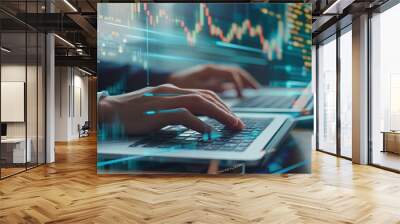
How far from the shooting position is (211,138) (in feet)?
20.5

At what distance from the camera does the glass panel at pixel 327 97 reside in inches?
383

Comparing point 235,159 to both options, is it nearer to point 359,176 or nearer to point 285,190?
point 285,190

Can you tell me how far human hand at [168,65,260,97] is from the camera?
6297mm

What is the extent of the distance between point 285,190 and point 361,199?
1.02 metres

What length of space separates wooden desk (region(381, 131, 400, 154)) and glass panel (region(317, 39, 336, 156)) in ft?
7.64

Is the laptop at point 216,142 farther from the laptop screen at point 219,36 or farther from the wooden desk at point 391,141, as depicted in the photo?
the wooden desk at point 391,141

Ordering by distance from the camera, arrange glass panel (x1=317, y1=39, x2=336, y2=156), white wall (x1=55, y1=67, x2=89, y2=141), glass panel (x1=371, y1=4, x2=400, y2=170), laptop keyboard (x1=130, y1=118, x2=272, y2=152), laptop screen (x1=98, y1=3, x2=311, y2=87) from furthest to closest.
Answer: white wall (x1=55, y1=67, x2=89, y2=141), glass panel (x1=317, y1=39, x2=336, y2=156), glass panel (x1=371, y1=4, x2=400, y2=170), laptop screen (x1=98, y1=3, x2=311, y2=87), laptop keyboard (x1=130, y1=118, x2=272, y2=152)

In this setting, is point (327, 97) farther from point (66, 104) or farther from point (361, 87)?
point (66, 104)

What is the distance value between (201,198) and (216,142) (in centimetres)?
167

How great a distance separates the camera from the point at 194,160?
6.30m

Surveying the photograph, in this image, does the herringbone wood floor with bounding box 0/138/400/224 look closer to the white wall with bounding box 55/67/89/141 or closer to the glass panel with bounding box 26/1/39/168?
the glass panel with bounding box 26/1/39/168

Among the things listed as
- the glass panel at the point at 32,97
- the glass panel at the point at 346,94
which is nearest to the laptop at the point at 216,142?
the glass panel at the point at 32,97

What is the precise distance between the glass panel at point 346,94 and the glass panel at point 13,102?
23.3 feet

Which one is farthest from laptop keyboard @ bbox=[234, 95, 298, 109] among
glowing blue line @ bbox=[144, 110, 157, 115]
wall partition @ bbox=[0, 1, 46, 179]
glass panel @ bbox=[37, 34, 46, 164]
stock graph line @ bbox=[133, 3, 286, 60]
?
glass panel @ bbox=[37, 34, 46, 164]
